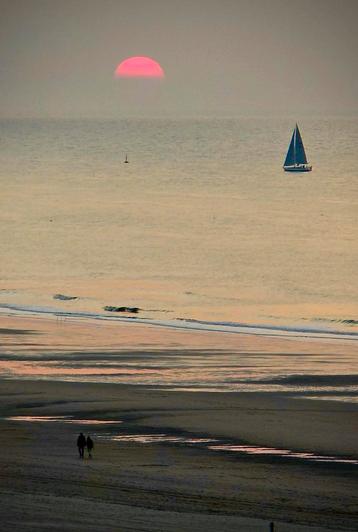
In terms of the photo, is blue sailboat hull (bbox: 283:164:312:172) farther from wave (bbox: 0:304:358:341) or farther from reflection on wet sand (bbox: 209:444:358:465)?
reflection on wet sand (bbox: 209:444:358:465)

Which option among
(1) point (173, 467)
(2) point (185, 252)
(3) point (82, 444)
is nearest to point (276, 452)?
(1) point (173, 467)

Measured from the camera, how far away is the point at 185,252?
99.2 metres

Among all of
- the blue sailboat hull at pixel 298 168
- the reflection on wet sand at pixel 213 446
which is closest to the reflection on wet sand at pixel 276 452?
the reflection on wet sand at pixel 213 446

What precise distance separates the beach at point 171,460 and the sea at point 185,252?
1796cm

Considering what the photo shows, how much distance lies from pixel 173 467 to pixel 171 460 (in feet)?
2.78

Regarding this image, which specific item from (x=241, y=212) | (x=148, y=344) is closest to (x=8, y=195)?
(x=241, y=212)

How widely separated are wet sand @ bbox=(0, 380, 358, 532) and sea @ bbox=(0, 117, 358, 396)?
1835cm

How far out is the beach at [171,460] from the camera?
2978cm

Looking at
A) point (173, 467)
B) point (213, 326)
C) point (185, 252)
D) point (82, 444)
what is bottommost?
point (173, 467)

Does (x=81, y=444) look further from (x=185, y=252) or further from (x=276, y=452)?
(x=185, y=252)

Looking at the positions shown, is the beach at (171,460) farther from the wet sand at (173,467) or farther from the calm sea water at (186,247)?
the calm sea water at (186,247)

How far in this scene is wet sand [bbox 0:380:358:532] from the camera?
2966 centimetres

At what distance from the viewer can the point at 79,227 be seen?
11825 centimetres

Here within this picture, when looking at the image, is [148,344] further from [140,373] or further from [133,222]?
[133,222]
